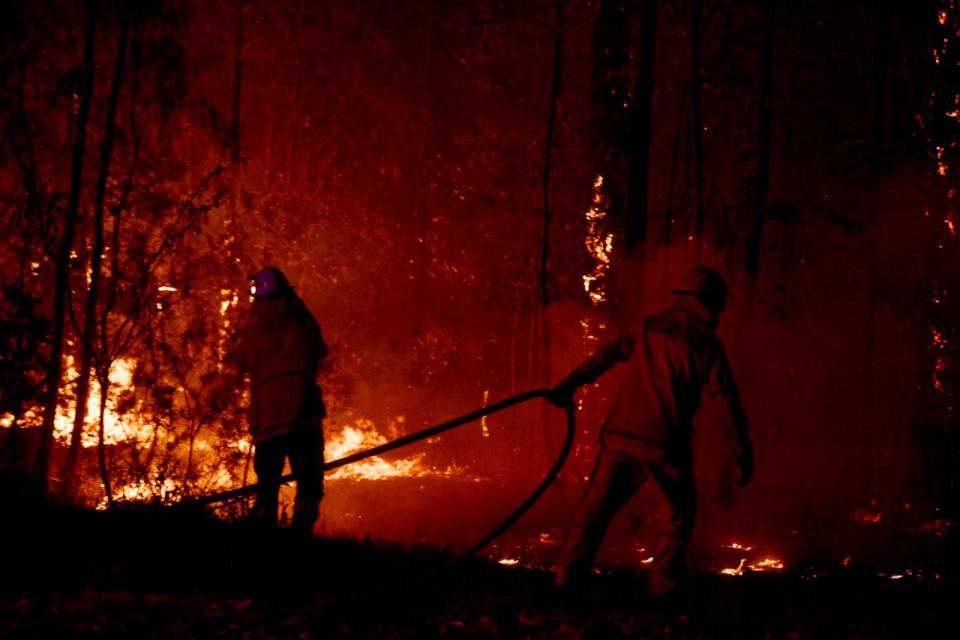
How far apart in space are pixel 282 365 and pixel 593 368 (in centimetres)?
238

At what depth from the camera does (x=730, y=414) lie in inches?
194

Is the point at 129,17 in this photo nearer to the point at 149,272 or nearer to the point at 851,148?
the point at 149,272

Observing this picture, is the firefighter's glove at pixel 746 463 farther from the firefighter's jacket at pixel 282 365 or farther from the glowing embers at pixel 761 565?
the glowing embers at pixel 761 565

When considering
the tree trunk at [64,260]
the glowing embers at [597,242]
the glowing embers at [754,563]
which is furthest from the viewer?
the glowing embers at [597,242]

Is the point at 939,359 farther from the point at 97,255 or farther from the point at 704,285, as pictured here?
the point at 97,255

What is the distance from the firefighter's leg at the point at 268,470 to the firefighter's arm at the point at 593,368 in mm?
2247

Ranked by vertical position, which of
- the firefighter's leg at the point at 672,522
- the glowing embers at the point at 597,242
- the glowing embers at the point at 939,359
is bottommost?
the firefighter's leg at the point at 672,522

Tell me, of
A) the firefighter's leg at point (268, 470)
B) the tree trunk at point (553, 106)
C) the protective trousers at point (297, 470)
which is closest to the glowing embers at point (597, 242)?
the tree trunk at point (553, 106)

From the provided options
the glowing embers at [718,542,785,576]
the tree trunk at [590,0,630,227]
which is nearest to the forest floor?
the glowing embers at [718,542,785,576]

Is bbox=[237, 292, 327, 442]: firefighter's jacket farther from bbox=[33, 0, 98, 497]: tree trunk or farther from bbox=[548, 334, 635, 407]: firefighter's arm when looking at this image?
bbox=[33, 0, 98, 497]: tree trunk

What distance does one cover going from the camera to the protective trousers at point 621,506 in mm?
5035

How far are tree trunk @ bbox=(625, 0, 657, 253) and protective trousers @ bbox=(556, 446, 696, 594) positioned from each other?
6.27 m

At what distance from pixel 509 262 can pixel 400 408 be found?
451 cm

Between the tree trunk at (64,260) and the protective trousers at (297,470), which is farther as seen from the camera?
the tree trunk at (64,260)
